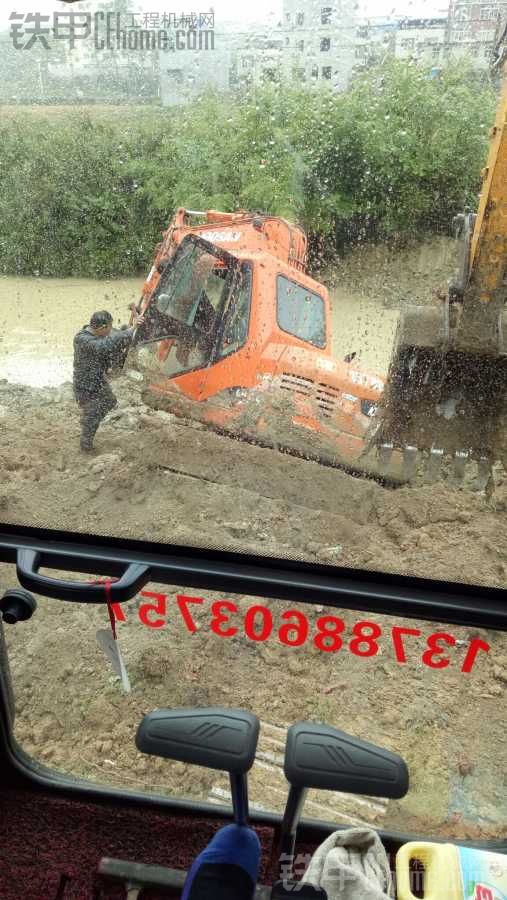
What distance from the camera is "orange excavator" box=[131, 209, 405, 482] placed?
1.46 m

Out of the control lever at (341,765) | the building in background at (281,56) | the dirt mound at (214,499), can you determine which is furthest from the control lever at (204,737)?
the building in background at (281,56)

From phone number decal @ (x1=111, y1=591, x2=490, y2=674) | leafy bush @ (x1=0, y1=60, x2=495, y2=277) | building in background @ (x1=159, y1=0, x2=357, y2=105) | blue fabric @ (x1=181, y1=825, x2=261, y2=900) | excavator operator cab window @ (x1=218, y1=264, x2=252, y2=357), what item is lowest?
blue fabric @ (x1=181, y1=825, x2=261, y2=900)

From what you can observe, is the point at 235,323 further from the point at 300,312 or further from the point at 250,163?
the point at 250,163

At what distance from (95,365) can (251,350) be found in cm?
42

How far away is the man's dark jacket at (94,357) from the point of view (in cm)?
132

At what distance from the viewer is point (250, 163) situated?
121cm

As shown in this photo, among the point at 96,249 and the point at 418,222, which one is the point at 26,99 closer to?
the point at 96,249

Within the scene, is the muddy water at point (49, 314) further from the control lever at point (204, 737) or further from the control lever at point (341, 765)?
the control lever at point (341, 765)

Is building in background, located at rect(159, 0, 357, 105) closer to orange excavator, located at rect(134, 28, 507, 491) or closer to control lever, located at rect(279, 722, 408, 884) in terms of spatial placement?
orange excavator, located at rect(134, 28, 507, 491)

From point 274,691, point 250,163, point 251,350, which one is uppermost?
point 250,163

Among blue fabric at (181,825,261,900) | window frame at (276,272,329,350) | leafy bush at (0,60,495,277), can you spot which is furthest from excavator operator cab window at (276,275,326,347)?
blue fabric at (181,825,261,900)

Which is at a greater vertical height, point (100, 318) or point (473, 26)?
point (473, 26)

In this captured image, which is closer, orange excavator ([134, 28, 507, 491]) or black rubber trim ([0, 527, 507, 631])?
black rubber trim ([0, 527, 507, 631])

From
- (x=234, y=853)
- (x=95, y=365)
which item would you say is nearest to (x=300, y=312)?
(x=95, y=365)
